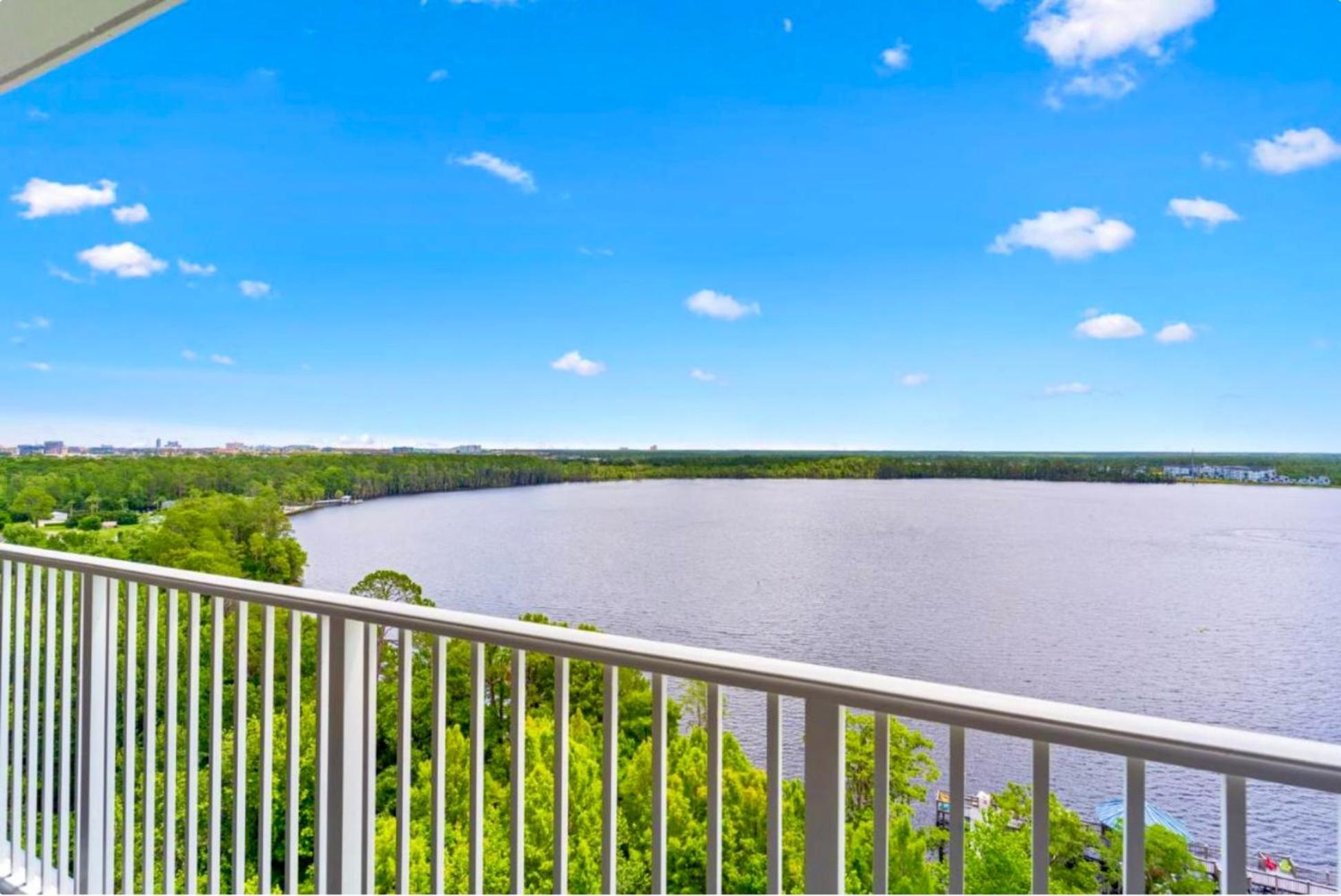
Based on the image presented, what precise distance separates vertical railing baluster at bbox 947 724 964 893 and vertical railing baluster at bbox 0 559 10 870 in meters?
2.58

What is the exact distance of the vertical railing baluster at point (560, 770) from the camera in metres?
1.29

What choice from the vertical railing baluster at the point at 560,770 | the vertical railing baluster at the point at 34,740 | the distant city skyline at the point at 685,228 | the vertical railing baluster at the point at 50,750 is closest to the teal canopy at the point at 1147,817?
the vertical railing baluster at the point at 560,770

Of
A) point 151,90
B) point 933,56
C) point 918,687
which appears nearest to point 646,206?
point 933,56

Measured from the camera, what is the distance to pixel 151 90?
15.4 feet

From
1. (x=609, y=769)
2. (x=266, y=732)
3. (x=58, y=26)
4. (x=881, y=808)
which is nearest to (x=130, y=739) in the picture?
(x=266, y=732)

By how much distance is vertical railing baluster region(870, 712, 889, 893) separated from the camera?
3.42ft

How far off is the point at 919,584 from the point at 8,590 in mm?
3397

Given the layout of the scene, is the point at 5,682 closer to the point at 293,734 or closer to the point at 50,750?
the point at 50,750

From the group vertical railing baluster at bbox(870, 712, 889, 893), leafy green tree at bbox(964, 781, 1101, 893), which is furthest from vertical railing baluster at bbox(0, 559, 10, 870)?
leafy green tree at bbox(964, 781, 1101, 893)

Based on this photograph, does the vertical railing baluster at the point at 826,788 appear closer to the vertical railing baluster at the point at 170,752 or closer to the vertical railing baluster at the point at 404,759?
the vertical railing baluster at the point at 404,759

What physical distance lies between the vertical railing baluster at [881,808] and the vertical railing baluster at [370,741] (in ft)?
3.18

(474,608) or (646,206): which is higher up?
(646,206)

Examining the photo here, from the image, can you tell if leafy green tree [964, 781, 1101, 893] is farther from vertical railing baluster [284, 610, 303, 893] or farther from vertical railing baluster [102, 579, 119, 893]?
vertical railing baluster [102, 579, 119, 893]

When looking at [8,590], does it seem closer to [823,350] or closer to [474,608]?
[474,608]
